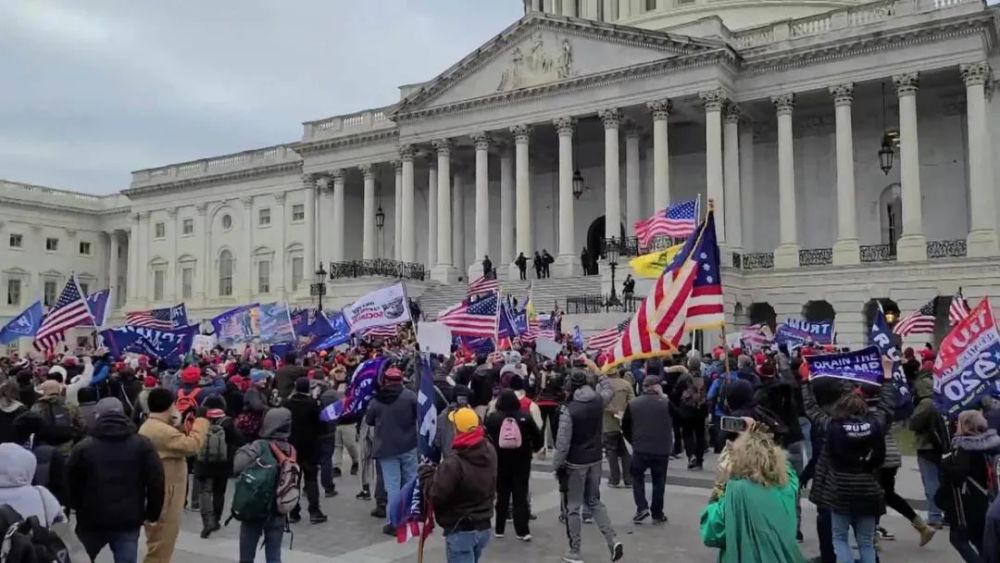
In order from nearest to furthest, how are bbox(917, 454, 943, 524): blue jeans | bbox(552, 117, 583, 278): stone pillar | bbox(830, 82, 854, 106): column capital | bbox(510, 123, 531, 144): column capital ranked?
bbox(917, 454, 943, 524): blue jeans, bbox(830, 82, 854, 106): column capital, bbox(552, 117, 583, 278): stone pillar, bbox(510, 123, 531, 144): column capital

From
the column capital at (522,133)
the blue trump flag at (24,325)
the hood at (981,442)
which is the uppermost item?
the column capital at (522,133)

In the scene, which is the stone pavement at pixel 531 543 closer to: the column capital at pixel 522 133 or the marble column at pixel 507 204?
the column capital at pixel 522 133

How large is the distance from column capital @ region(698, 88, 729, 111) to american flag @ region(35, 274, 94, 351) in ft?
88.3

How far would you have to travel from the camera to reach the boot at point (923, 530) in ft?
32.6

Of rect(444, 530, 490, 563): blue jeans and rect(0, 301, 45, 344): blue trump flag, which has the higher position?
rect(0, 301, 45, 344): blue trump flag

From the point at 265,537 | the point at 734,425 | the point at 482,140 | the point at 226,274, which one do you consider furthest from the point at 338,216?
the point at 734,425

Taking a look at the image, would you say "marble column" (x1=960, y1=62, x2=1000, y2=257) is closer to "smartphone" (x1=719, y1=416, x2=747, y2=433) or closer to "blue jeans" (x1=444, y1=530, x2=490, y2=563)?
"smartphone" (x1=719, y1=416, x2=747, y2=433)

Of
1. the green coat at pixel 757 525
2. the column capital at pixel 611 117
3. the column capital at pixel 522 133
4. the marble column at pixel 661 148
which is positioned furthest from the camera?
the column capital at pixel 522 133

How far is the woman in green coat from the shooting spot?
532cm

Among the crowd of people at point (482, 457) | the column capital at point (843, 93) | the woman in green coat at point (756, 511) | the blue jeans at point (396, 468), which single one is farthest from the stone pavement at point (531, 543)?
the column capital at point (843, 93)

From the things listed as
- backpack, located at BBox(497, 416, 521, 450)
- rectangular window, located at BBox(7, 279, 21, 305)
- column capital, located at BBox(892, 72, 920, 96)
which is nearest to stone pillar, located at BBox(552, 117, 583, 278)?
column capital, located at BBox(892, 72, 920, 96)

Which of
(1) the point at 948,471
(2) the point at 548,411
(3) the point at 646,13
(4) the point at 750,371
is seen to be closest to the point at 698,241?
(4) the point at 750,371

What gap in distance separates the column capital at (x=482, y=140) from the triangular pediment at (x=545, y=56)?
1.83 metres

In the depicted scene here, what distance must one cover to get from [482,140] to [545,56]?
17.3ft
